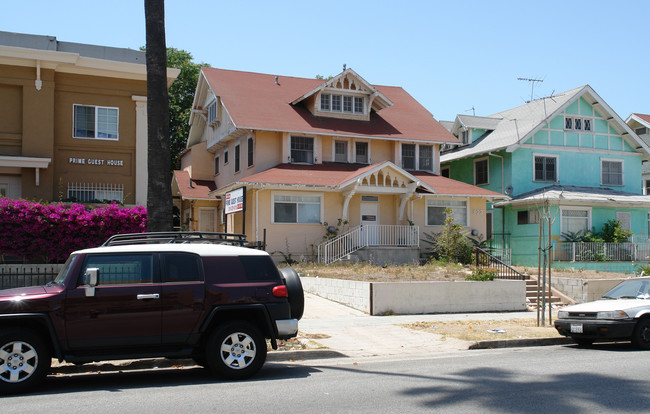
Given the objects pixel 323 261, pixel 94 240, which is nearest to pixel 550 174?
pixel 323 261

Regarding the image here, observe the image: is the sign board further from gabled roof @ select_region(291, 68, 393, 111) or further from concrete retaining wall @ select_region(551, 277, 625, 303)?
gabled roof @ select_region(291, 68, 393, 111)

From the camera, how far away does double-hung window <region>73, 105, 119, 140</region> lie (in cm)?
2372

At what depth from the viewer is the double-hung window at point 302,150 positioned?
28.9 meters

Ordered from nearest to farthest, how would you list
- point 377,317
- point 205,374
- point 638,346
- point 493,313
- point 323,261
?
point 205,374 < point 638,346 < point 377,317 < point 493,313 < point 323,261

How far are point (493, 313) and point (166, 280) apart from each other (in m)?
11.5

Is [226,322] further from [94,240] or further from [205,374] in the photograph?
[94,240]

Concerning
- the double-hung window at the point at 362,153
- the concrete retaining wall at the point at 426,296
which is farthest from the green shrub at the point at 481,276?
the double-hung window at the point at 362,153

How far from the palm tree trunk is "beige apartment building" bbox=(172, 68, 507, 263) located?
1241 cm

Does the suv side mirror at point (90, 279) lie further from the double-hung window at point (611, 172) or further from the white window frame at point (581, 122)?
the double-hung window at point (611, 172)

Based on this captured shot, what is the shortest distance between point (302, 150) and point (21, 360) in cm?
2164

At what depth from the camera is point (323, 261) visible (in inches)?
1008

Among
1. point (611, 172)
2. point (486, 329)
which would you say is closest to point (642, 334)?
point (486, 329)

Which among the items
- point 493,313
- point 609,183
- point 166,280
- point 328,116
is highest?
point 328,116

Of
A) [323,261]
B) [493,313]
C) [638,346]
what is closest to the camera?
[638,346]
